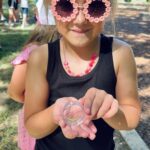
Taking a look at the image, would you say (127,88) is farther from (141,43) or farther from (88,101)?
(141,43)

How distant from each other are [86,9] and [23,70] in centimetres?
85

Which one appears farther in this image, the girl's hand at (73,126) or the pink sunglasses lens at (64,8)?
the pink sunglasses lens at (64,8)

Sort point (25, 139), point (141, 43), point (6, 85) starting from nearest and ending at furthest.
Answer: point (25, 139)
point (6, 85)
point (141, 43)

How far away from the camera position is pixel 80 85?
2.14m

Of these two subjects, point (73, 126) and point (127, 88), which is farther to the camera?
point (127, 88)

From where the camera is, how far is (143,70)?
7.85m

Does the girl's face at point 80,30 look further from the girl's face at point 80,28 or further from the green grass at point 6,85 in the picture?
the green grass at point 6,85

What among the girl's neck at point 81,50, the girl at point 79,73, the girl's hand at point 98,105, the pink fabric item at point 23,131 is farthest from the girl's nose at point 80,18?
the pink fabric item at point 23,131

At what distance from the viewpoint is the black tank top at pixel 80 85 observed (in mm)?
2141

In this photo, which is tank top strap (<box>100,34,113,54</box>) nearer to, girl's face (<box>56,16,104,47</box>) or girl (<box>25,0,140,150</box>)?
girl (<box>25,0,140,150</box>)

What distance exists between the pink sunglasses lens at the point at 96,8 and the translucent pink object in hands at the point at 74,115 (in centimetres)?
50

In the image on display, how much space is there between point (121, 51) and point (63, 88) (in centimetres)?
33

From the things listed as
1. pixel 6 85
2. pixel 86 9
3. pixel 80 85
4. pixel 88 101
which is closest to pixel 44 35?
pixel 80 85

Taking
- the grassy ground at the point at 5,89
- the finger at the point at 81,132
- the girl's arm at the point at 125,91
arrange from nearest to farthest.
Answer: the finger at the point at 81,132, the girl's arm at the point at 125,91, the grassy ground at the point at 5,89
